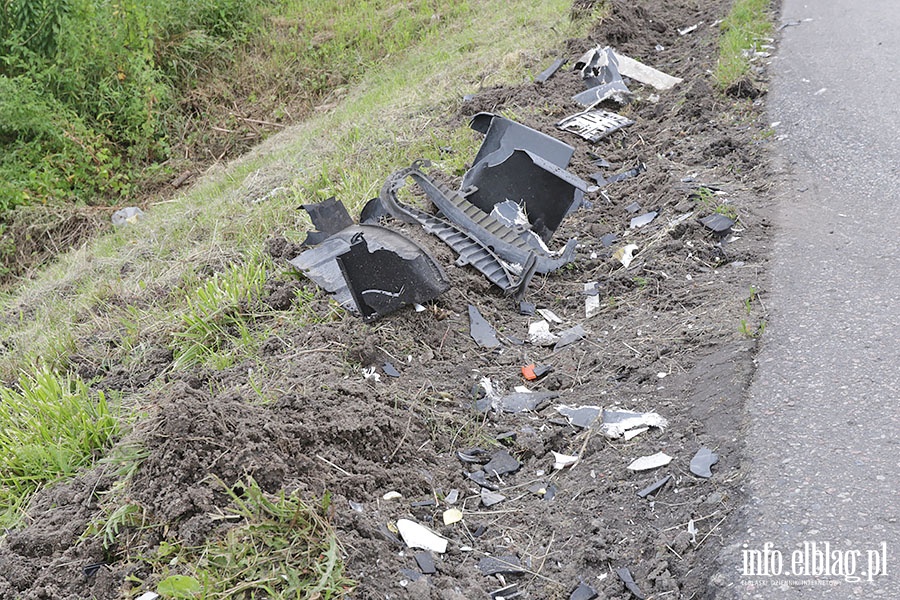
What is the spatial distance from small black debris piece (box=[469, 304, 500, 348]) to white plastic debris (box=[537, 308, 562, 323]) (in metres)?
0.33

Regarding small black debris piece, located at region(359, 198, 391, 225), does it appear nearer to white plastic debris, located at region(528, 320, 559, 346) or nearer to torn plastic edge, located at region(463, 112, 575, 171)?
torn plastic edge, located at region(463, 112, 575, 171)

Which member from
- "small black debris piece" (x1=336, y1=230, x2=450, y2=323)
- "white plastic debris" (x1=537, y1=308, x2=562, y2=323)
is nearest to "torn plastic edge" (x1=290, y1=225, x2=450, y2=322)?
"small black debris piece" (x1=336, y1=230, x2=450, y2=323)

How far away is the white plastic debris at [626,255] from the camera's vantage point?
169 inches

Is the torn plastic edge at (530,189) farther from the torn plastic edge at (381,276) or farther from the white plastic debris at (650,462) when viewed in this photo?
the white plastic debris at (650,462)

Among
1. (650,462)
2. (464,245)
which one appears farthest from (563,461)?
(464,245)

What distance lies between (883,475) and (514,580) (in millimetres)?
1192

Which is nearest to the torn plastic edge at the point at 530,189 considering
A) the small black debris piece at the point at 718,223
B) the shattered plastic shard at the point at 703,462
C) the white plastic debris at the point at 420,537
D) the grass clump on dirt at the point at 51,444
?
the small black debris piece at the point at 718,223

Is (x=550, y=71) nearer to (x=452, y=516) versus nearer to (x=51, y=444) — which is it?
(x=452, y=516)

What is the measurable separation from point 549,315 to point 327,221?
1312 millimetres

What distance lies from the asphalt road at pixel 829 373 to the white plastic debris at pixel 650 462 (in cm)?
29

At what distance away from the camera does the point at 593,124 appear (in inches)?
235

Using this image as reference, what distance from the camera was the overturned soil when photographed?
245 cm

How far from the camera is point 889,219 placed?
406cm

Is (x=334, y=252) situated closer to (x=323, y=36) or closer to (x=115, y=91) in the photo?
(x=115, y=91)
